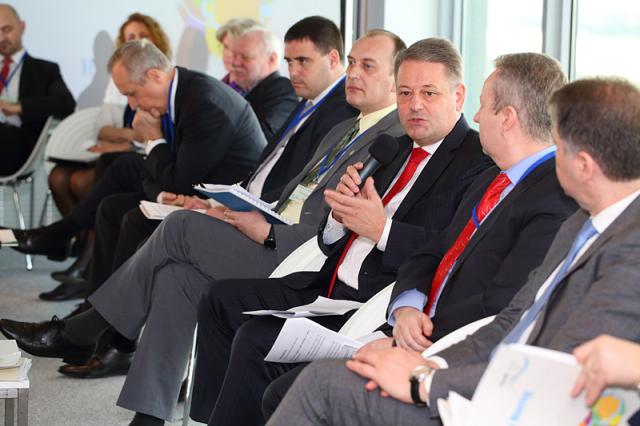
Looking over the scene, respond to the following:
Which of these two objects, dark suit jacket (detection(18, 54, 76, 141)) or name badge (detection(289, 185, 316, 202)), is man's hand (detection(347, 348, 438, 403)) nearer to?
name badge (detection(289, 185, 316, 202))

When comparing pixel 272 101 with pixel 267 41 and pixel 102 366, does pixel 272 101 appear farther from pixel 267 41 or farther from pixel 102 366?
pixel 102 366

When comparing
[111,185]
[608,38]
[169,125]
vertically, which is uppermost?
[608,38]

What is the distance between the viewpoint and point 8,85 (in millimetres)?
6785

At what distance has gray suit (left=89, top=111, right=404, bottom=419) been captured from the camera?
338 centimetres

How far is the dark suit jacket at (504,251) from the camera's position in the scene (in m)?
2.20

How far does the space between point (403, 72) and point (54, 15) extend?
15.7 ft

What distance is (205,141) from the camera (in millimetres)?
4352

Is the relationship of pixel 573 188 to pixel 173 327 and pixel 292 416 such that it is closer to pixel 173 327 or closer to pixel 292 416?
pixel 292 416

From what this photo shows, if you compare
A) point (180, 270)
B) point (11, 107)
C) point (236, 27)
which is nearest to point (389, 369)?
point (180, 270)

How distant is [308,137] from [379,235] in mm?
1304

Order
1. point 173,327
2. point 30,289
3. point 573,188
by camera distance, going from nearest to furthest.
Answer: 1. point 573,188
2. point 173,327
3. point 30,289

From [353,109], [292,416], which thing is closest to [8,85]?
[353,109]

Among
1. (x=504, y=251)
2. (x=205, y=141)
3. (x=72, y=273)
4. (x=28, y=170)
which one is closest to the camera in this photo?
(x=504, y=251)

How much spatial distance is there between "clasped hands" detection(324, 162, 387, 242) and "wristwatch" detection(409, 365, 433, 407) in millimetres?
945
